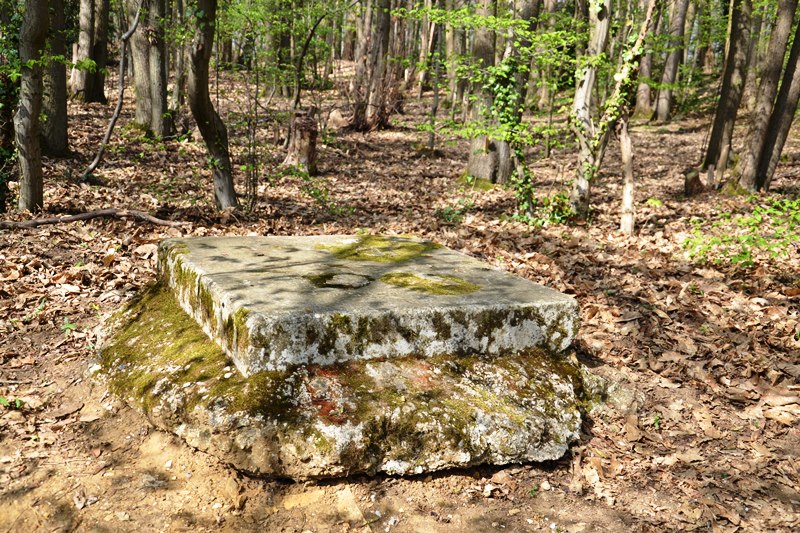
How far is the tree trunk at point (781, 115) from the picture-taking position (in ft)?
29.5

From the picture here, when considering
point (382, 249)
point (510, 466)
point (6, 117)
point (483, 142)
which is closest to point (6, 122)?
point (6, 117)

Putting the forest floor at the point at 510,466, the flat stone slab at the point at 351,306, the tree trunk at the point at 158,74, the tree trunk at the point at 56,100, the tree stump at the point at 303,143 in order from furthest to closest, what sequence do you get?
the tree stump at the point at 303,143
the tree trunk at the point at 158,74
the tree trunk at the point at 56,100
the flat stone slab at the point at 351,306
the forest floor at the point at 510,466

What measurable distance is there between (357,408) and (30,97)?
5374 mm

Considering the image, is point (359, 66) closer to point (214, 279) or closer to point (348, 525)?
point (214, 279)

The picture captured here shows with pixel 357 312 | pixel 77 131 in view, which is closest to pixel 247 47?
pixel 77 131

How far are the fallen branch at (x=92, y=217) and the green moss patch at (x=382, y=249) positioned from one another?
2.67 metres

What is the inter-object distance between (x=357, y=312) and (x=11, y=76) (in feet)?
16.4

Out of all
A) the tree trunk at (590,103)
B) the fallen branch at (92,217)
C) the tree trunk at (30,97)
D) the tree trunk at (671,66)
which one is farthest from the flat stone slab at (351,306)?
the tree trunk at (671,66)

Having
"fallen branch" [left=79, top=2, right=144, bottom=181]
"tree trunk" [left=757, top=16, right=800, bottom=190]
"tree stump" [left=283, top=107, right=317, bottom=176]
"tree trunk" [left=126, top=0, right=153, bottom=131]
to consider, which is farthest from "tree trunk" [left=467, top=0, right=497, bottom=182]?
"tree trunk" [left=126, top=0, right=153, bottom=131]

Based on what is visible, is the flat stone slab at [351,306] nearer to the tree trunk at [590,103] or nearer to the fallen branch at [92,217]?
the fallen branch at [92,217]

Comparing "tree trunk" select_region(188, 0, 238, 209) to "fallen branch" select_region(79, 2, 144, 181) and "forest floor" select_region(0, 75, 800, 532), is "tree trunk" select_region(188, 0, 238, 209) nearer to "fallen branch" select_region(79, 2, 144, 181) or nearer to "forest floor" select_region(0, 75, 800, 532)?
"forest floor" select_region(0, 75, 800, 532)

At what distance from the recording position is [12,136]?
6.45 meters

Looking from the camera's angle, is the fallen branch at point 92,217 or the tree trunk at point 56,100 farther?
the tree trunk at point 56,100

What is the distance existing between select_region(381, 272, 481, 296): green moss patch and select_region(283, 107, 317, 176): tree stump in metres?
7.54
